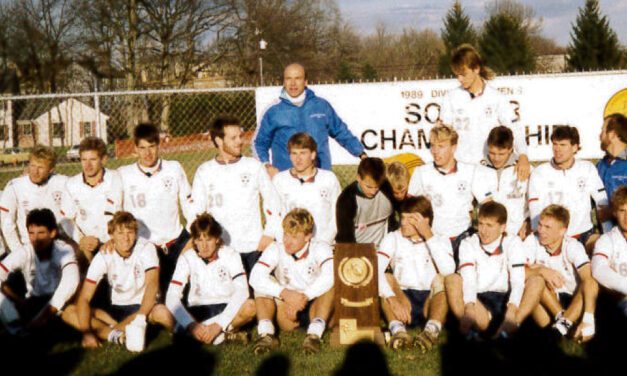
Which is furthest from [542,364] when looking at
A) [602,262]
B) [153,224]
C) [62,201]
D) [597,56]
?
[597,56]

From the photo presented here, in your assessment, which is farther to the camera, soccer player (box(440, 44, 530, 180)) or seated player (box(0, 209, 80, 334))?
soccer player (box(440, 44, 530, 180))

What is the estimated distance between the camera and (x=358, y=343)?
5062 millimetres

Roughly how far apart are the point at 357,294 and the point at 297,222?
2.30 ft

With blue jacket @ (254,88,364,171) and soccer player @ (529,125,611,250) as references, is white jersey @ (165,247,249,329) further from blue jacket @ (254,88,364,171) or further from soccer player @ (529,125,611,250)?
soccer player @ (529,125,611,250)

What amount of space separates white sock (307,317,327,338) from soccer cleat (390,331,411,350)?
522 millimetres

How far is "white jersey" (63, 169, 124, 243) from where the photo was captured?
6.17m

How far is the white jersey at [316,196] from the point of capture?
231 inches

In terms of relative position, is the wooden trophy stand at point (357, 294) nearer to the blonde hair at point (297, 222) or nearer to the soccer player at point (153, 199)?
the blonde hair at point (297, 222)

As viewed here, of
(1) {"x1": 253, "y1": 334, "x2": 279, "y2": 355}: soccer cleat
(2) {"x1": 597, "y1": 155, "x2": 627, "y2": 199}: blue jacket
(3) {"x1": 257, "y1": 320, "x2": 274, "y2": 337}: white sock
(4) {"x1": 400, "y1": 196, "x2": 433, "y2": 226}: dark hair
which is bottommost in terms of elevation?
(1) {"x1": 253, "y1": 334, "x2": 279, "y2": 355}: soccer cleat

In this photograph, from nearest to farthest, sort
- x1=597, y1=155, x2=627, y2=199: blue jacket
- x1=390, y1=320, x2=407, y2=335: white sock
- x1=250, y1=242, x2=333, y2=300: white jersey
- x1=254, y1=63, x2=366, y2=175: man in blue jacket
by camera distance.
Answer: x1=390, y1=320, x2=407, y2=335: white sock → x1=250, y1=242, x2=333, y2=300: white jersey → x1=597, y1=155, x2=627, y2=199: blue jacket → x1=254, y1=63, x2=366, y2=175: man in blue jacket

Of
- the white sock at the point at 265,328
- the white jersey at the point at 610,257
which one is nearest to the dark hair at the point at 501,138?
the white jersey at the point at 610,257

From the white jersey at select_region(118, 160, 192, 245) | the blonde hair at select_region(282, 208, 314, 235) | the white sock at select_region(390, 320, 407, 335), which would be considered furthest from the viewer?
the white jersey at select_region(118, 160, 192, 245)

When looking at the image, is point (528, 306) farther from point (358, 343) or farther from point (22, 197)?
point (22, 197)

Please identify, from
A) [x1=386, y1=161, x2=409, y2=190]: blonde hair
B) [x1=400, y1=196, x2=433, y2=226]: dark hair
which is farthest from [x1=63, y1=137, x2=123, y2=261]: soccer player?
[x1=400, y1=196, x2=433, y2=226]: dark hair
